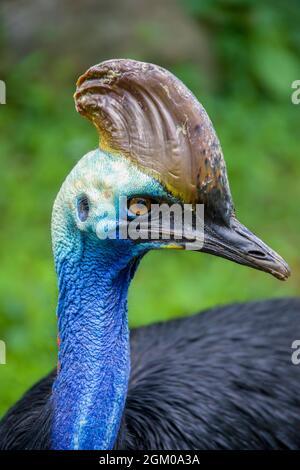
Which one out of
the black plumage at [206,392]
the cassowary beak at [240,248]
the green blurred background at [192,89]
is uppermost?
the green blurred background at [192,89]

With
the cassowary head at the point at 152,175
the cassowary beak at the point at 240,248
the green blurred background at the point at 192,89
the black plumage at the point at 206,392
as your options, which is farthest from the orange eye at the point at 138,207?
the green blurred background at the point at 192,89

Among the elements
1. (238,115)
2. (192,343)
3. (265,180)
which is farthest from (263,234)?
(192,343)

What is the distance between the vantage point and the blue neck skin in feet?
7.63

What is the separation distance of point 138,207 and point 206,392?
2.73ft

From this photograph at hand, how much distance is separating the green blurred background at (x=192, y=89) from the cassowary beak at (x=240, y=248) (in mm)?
2198

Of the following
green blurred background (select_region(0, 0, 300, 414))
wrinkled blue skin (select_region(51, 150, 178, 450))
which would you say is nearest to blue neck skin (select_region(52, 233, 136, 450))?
wrinkled blue skin (select_region(51, 150, 178, 450))

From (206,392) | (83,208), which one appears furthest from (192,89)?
(83,208)

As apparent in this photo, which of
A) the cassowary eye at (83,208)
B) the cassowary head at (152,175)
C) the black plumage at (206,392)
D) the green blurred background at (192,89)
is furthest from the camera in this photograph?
the green blurred background at (192,89)

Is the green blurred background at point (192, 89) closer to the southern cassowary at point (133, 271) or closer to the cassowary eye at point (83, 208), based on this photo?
the southern cassowary at point (133, 271)

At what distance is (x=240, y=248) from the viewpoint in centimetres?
220

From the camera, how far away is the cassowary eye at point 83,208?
2229 mm
